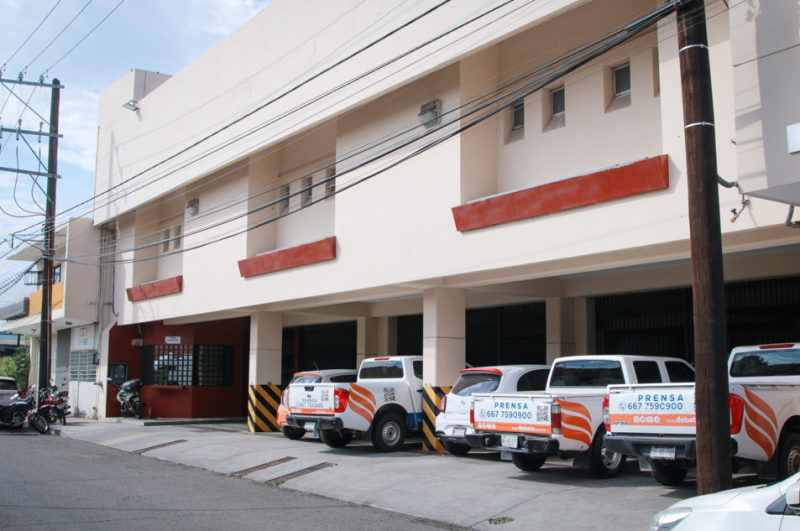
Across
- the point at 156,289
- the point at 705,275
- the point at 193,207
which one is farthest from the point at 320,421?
the point at 156,289

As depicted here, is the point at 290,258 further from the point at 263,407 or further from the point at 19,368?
the point at 19,368

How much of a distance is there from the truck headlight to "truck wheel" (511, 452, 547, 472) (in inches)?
251

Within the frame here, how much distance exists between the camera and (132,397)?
2520 cm

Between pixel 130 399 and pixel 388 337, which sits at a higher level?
pixel 388 337

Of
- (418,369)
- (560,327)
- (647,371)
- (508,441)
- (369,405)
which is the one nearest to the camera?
(508,441)

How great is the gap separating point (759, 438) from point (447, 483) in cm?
442

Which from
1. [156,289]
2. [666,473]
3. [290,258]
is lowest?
[666,473]

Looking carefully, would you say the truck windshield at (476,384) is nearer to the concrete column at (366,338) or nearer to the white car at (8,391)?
the concrete column at (366,338)

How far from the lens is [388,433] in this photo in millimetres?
14875

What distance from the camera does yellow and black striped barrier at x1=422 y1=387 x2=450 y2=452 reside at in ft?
47.7

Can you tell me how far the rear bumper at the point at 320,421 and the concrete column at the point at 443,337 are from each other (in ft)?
6.84

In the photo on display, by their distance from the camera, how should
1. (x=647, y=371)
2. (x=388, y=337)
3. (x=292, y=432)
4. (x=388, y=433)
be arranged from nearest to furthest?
(x=647, y=371)
(x=388, y=433)
(x=292, y=432)
(x=388, y=337)

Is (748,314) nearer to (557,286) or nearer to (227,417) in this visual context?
(557,286)

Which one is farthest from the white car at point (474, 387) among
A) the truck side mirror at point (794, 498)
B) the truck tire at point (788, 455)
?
the truck side mirror at point (794, 498)
